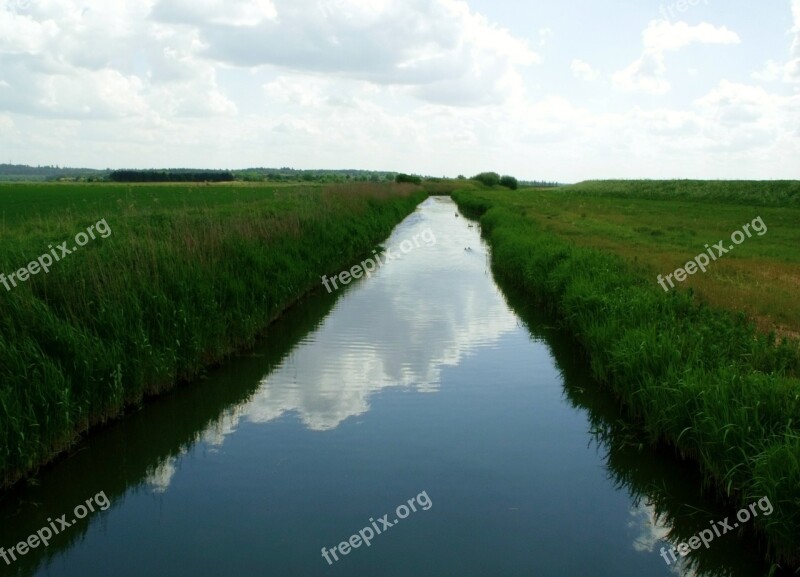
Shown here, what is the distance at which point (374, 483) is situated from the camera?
19.4ft

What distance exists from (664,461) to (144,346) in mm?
5880

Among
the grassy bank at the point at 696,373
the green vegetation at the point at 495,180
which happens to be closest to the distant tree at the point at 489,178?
the green vegetation at the point at 495,180

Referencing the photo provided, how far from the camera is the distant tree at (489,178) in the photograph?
364 ft

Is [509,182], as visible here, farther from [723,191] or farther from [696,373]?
[696,373]

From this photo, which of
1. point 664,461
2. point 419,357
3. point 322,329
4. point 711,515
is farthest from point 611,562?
point 322,329

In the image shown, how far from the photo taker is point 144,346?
751 cm

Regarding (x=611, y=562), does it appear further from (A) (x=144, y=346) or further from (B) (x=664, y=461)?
(A) (x=144, y=346)
